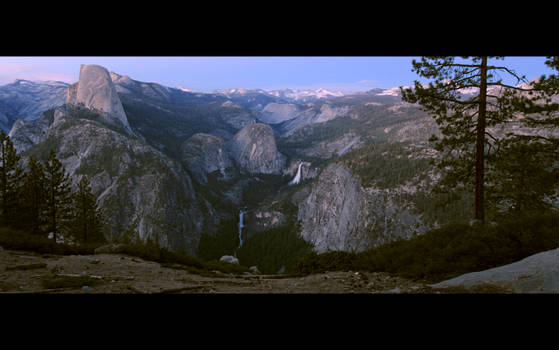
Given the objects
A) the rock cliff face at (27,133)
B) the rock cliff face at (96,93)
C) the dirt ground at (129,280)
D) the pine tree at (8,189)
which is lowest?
the dirt ground at (129,280)

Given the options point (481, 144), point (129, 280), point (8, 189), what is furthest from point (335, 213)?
point (129, 280)

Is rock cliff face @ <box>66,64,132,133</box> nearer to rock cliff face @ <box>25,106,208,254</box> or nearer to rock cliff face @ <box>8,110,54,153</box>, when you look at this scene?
rock cliff face @ <box>8,110,54,153</box>

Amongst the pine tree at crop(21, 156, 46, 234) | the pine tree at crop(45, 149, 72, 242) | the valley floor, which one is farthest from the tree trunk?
the pine tree at crop(21, 156, 46, 234)

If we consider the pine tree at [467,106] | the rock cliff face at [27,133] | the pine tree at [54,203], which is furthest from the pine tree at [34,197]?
the rock cliff face at [27,133]

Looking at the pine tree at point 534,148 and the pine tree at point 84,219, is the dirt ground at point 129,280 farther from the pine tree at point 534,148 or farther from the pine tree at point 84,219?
the pine tree at point 84,219
